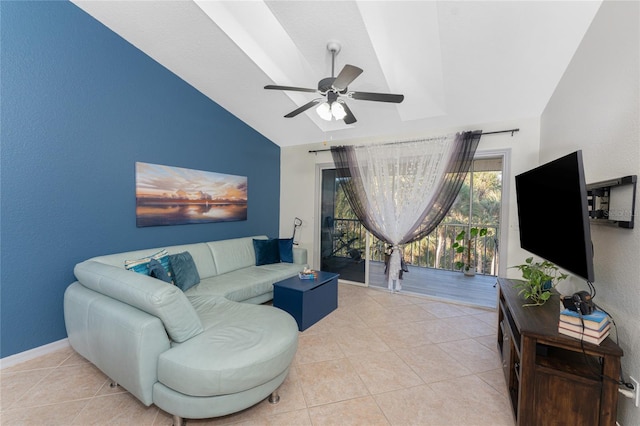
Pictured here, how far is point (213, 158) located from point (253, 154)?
0.80 metres

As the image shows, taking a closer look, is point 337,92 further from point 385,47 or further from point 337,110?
point 385,47

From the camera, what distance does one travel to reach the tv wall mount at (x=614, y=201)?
1.35m

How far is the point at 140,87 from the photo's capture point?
285 centimetres

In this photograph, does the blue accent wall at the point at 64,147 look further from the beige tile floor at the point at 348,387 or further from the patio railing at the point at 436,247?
the patio railing at the point at 436,247

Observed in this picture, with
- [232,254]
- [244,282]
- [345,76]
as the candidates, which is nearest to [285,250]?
[232,254]

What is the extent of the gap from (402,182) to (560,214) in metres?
2.30

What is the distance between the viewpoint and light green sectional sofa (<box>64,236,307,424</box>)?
1.41 m

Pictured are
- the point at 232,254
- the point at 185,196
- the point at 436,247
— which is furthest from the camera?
the point at 436,247

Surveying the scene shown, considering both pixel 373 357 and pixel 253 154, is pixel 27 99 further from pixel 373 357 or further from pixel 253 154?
pixel 373 357

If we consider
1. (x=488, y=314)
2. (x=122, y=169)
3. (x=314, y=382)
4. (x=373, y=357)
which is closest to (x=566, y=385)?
(x=373, y=357)

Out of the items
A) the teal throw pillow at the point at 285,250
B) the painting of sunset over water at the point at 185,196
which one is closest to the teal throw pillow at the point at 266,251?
the teal throw pillow at the point at 285,250

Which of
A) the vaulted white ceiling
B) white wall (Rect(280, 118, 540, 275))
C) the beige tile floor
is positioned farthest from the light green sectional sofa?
white wall (Rect(280, 118, 540, 275))

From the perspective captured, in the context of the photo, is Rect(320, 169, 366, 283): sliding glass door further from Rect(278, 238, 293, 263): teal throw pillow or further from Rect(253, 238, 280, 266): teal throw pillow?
Rect(253, 238, 280, 266): teal throw pillow

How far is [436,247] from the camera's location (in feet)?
18.3
